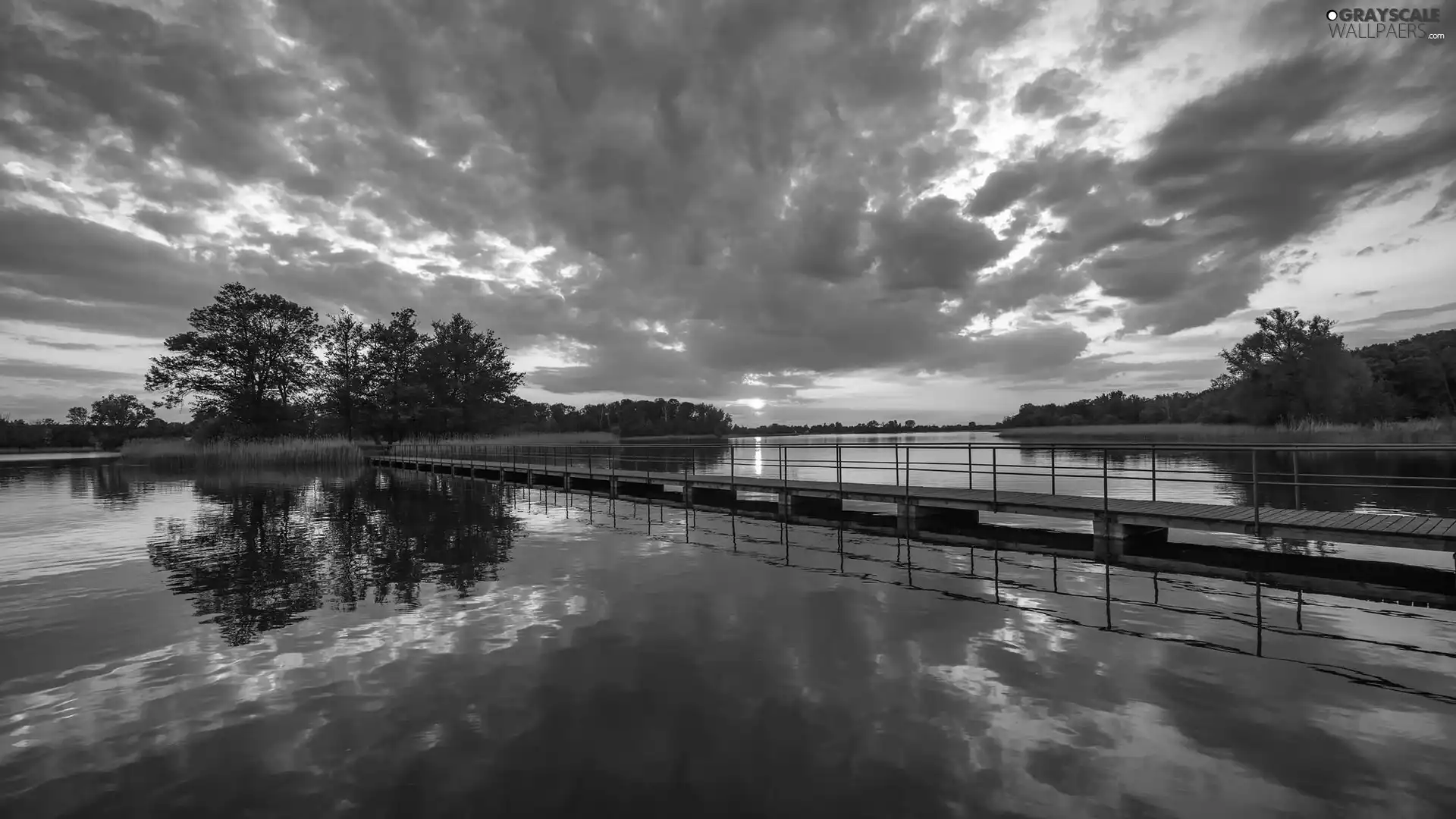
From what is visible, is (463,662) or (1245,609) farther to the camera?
(1245,609)

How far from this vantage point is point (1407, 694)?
5914 millimetres

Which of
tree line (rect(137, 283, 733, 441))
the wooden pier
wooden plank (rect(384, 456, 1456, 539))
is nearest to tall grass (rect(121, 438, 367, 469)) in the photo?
tree line (rect(137, 283, 733, 441))

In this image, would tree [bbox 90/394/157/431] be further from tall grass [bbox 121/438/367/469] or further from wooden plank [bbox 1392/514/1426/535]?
wooden plank [bbox 1392/514/1426/535]

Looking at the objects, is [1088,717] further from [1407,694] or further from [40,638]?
[40,638]

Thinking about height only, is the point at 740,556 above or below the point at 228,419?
below

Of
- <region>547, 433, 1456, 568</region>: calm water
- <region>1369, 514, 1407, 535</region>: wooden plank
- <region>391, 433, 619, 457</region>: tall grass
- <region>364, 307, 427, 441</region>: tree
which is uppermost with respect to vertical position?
<region>364, 307, 427, 441</region>: tree

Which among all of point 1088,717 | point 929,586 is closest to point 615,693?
point 1088,717

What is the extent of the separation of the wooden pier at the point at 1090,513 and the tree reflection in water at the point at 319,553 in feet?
26.7

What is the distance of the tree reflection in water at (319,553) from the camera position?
32.3ft

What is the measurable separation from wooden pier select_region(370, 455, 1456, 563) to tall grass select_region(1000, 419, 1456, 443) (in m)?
36.0

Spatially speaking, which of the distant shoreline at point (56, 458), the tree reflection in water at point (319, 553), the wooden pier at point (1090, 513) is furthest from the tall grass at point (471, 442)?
the distant shoreline at point (56, 458)

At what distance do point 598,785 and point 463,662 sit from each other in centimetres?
327

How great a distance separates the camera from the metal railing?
40.5 ft

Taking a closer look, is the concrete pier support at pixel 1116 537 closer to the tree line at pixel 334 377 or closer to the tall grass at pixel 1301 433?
the tall grass at pixel 1301 433
